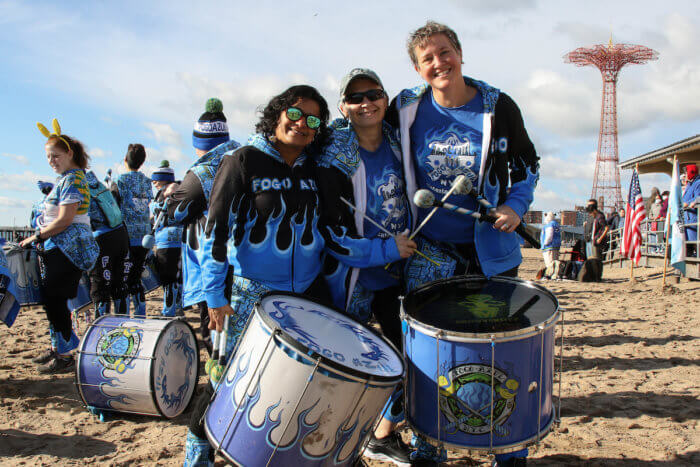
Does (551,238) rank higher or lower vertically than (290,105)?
lower

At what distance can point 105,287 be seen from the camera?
5.00 meters

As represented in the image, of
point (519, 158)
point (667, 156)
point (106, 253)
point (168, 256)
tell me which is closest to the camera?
point (519, 158)

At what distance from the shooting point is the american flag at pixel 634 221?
10719mm

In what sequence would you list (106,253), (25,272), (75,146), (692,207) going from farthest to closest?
(692,207), (106,253), (75,146), (25,272)

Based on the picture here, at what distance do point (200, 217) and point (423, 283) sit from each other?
3.81ft

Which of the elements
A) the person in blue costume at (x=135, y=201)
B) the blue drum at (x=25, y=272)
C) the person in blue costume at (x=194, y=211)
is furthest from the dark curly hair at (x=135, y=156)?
the person in blue costume at (x=194, y=211)

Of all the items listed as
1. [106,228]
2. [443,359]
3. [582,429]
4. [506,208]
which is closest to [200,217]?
[443,359]

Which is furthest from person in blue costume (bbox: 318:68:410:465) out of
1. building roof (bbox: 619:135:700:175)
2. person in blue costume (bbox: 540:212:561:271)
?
building roof (bbox: 619:135:700:175)

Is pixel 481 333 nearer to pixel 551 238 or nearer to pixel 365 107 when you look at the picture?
pixel 365 107

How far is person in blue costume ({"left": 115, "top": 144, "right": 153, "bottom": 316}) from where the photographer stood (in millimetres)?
5664

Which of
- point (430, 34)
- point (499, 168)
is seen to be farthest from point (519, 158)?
point (430, 34)

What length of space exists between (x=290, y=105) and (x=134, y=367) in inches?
79.2

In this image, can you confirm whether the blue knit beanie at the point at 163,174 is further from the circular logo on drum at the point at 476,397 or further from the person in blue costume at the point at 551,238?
the person in blue costume at the point at 551,238

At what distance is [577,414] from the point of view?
134 inches
